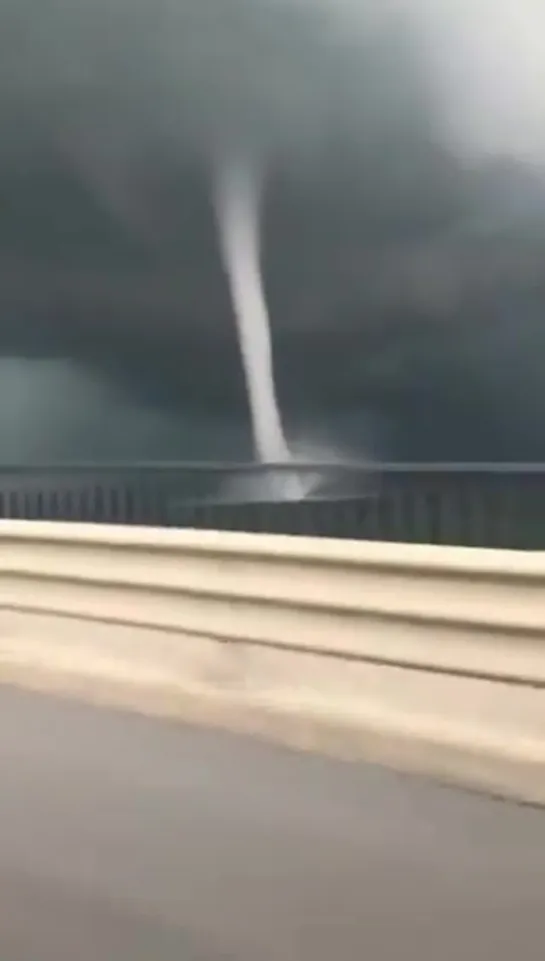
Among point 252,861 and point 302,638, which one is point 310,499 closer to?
point 302,638

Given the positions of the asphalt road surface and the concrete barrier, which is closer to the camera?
the asphalt road surface

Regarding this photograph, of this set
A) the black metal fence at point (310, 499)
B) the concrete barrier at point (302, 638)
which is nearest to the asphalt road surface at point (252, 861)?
the concrete barrier at point (302, 638)

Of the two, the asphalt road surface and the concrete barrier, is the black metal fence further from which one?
the asphalt road surface

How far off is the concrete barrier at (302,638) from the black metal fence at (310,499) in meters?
0.02

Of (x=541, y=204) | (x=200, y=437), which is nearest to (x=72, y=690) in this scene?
(x=200, y=437)

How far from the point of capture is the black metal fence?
0.85 m

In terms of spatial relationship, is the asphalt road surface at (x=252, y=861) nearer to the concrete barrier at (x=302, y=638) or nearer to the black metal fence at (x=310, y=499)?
the concrete barrier at (x=302, y=638)

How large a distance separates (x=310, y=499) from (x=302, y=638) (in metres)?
0.11

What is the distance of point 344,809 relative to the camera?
2.77 ft

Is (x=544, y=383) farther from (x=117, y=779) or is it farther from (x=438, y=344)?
(x=117, y=779)

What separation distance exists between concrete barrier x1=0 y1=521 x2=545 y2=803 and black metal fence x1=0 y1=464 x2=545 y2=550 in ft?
0.05

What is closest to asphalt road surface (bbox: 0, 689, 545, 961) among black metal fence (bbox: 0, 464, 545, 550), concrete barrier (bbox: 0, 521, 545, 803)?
→ concrete barrier (bbox: 0, 521, 545, 803)

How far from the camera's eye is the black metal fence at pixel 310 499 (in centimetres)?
85

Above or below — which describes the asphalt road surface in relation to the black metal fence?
below
